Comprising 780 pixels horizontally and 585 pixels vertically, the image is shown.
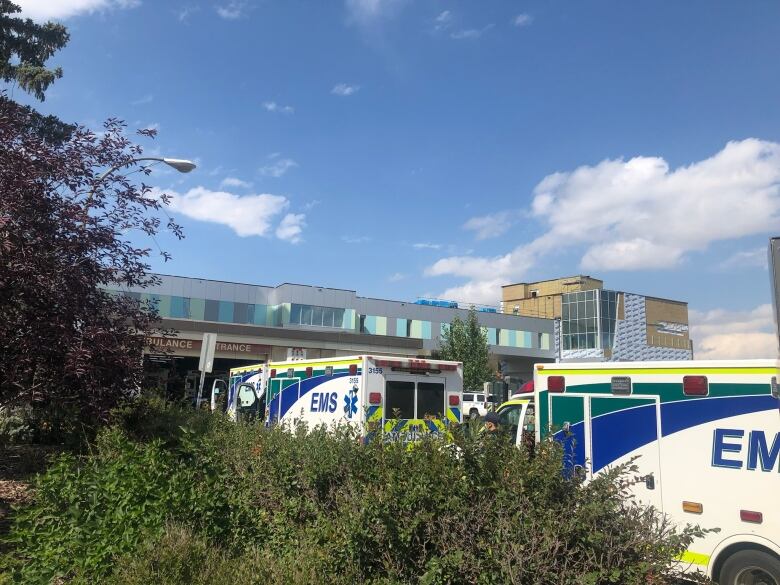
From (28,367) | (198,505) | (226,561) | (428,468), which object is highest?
(28,367)

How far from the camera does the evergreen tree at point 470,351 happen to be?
45.0 metres

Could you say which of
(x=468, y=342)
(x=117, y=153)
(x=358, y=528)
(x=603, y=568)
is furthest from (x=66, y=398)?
(x=468, y=342)

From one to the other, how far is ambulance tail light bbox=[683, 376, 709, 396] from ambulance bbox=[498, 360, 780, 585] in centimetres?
1

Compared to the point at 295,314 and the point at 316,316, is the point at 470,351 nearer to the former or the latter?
the point at 316,316

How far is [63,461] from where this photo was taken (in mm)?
5660

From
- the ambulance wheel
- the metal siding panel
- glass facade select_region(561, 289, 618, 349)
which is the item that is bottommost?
the ambulance wheel

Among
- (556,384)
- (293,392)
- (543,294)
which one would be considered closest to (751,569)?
(556,384)

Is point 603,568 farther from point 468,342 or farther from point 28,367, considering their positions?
point 468,342

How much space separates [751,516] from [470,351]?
3998 centimetres

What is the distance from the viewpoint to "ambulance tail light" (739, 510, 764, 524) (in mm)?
5758

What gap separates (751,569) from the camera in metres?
5.77

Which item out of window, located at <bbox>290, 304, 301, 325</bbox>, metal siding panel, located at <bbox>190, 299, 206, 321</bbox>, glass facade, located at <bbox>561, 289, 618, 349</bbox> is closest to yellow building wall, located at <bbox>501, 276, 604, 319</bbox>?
glass facade, located at <bbox>561, 289, 618, 349</bbox>

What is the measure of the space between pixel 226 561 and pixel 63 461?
1.97 meters

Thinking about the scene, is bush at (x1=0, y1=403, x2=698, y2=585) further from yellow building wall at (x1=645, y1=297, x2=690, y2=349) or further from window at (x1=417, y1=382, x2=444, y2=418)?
yellow building wall at (x1=645, y1=297, x2=690, y2=349)
